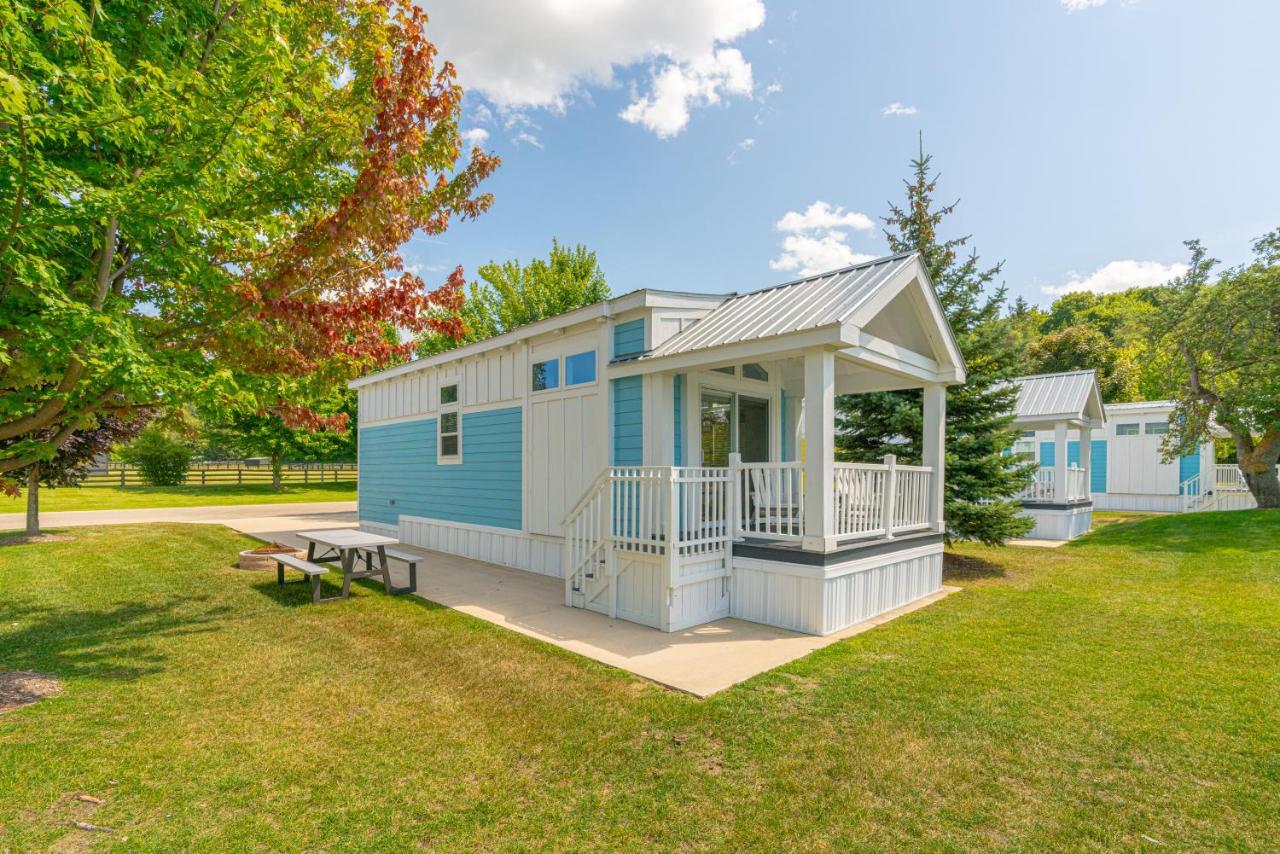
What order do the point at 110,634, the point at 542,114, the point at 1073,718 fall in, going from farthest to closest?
the point at 542,114, the point at 110,634, the point at 1073,718

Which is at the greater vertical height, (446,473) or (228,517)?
(446,473)

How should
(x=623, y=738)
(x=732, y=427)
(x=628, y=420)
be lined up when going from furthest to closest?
(x=732, y=427), (x=628, y=420), (x=623, y=738)

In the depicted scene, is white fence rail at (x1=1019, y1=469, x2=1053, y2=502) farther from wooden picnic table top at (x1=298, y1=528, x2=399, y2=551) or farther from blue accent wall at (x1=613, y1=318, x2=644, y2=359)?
wooden picnic table top at (x1=298, y1=528, x2=399, y2=551)

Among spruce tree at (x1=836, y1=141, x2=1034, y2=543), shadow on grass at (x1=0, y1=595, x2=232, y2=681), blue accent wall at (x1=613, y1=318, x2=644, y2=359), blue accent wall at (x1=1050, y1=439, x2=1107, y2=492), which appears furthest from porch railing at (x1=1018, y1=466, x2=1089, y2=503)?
shadow on grass at (x1=0, y1=595, x2=232, y2=681)

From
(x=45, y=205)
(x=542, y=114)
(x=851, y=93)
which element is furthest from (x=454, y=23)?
(x=851, y=93)

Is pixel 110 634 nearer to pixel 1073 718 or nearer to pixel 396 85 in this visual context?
pixel 396 85

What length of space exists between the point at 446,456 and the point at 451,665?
657cm

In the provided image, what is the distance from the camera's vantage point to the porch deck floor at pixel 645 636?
470 cm

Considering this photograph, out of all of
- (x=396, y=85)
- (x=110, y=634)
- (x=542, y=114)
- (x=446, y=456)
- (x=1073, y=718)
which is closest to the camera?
(x=1073, y=718)

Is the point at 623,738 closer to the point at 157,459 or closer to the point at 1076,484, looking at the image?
the point at 1076,484

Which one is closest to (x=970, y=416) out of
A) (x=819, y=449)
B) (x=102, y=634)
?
(x=819, y=449)

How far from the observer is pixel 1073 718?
381cm

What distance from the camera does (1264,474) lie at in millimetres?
14781

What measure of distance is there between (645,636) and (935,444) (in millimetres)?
4915
